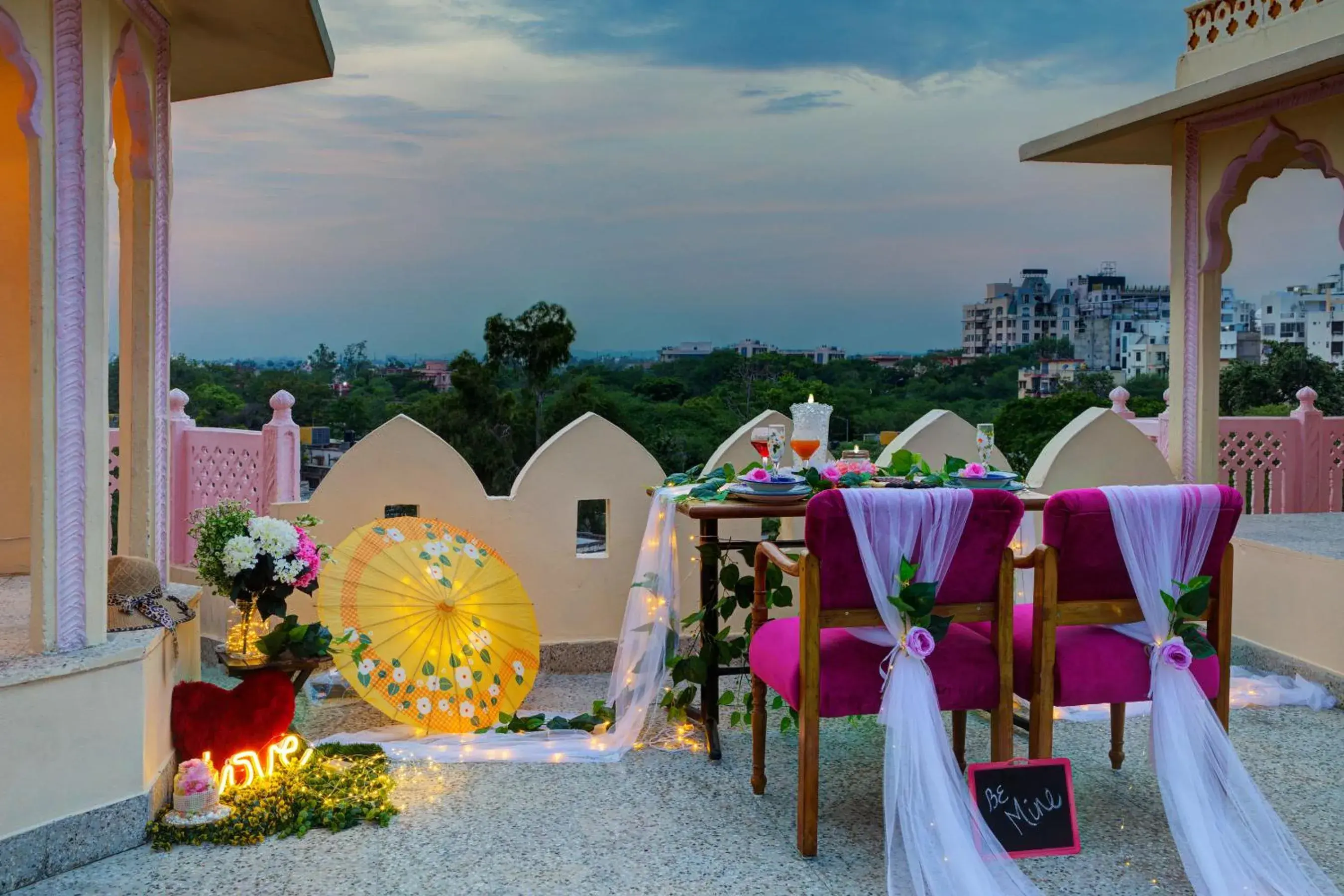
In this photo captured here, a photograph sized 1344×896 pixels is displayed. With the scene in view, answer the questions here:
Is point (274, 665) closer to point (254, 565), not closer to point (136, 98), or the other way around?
point (254, 565)

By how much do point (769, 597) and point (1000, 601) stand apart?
1195 millimetres

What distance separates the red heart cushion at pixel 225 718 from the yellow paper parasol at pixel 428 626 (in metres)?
0.42

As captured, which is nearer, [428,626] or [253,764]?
[253,764]

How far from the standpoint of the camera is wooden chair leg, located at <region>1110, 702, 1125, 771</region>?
388cm

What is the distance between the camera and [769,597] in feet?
14.1

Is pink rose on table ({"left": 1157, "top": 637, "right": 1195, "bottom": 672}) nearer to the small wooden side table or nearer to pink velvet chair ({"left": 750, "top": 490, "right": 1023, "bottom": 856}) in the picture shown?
pink velvet chair ({"left": 750, "top": 490, "right": 1023, "bottom": 856})

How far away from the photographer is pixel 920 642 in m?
3.08

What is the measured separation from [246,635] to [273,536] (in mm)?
440

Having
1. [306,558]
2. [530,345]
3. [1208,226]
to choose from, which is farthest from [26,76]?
[530,345]

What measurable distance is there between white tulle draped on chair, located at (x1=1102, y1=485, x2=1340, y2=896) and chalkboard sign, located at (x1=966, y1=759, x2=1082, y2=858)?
0.28m

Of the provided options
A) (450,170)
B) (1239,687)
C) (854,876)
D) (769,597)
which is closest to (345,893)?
(854,876)

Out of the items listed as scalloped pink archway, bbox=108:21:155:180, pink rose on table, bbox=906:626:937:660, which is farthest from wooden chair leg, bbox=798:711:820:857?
scalloped pink archway, bbox=108:21:155:180

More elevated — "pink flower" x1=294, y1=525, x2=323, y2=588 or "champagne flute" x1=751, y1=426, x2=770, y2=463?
"champagne flute" x1=751, y1=426, x2=770, y2=463

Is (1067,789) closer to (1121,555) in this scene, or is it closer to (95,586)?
(1121,555)
